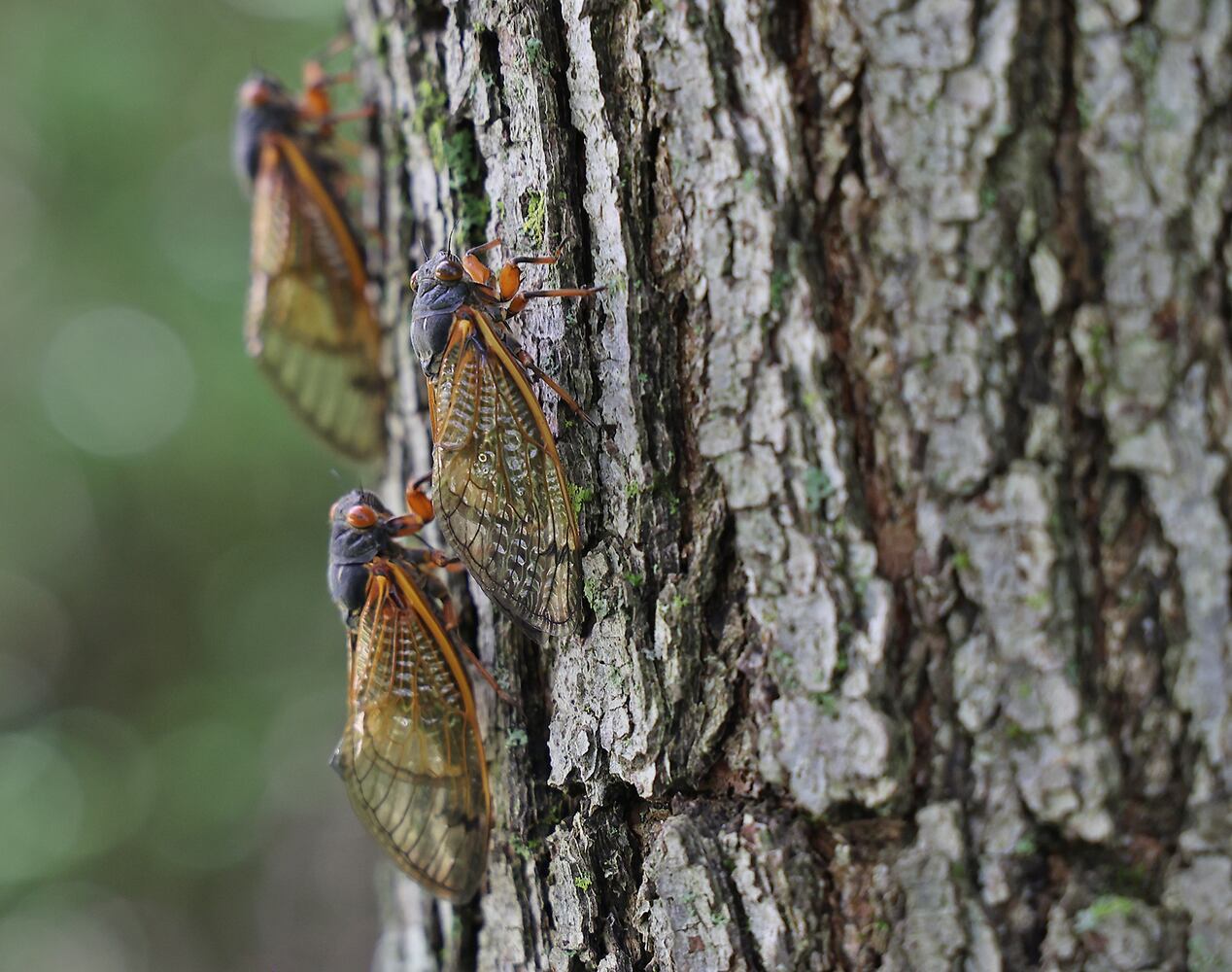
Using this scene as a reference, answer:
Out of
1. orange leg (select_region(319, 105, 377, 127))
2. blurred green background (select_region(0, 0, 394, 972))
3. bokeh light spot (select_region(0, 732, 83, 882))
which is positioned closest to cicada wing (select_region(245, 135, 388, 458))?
orange leg (select_region(319, 105, 377, 127))

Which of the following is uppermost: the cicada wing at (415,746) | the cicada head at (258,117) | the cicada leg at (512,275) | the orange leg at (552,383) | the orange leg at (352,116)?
the cicada head at (258,117)

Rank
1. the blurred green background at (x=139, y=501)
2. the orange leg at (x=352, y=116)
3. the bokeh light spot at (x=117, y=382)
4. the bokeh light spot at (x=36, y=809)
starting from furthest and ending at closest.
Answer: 1. the bokeh light spot at (x=117, y=382)
2. the blurred green background at (x=139, y=501)
3. the bokeh light spot at (x=36, y=809)
4. the orange leg at (x=352, y=116)

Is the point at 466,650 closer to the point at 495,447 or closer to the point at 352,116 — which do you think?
the point at 495,447

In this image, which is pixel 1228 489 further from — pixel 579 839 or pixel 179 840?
pixel 179 840

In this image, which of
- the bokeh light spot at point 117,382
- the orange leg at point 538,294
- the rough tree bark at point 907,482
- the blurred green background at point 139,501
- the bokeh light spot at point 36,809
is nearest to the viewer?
the rough tree bark at point 907,482

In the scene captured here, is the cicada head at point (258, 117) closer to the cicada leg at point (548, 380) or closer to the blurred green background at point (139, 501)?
the blurred green background at point (139, 501)

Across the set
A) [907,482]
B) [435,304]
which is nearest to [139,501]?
[435,304]

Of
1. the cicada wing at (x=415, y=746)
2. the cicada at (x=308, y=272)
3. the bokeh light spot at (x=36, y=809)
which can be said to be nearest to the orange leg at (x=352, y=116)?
the cicada at (x=308, y=272)
